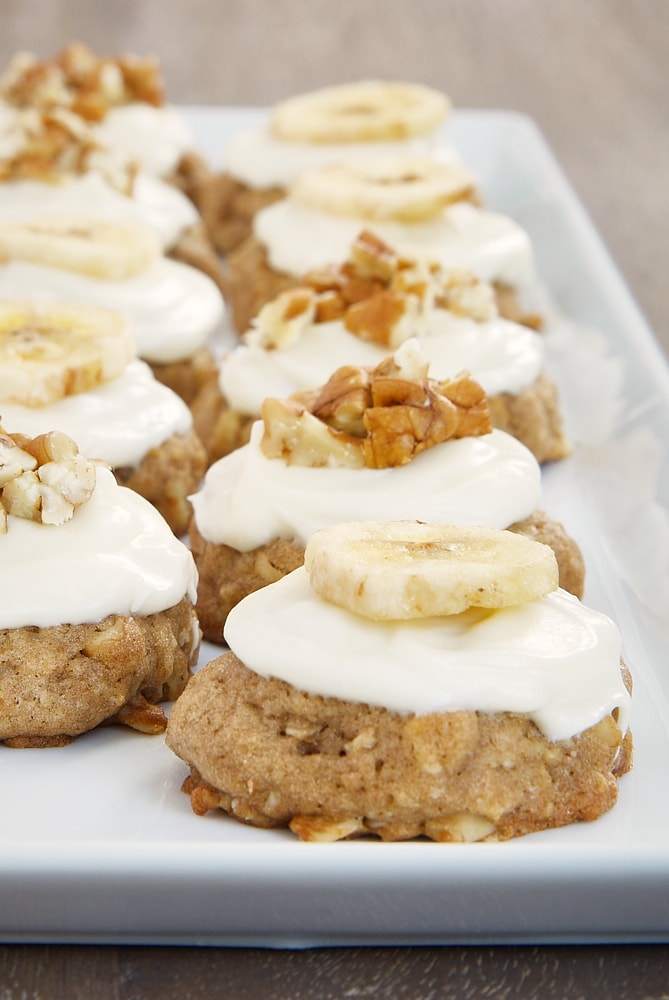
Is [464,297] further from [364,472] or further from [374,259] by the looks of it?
[364,472]

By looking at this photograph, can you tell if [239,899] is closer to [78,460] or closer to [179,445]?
[78,460]

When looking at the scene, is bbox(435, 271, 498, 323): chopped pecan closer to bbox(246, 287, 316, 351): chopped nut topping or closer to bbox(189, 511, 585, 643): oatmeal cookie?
bbox(246, 287, 316, 351): chopped nut topping

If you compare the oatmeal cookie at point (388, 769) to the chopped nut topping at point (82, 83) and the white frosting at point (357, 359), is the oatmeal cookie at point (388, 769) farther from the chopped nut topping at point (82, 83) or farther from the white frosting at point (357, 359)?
the chopped nut topping at point (82, 83)

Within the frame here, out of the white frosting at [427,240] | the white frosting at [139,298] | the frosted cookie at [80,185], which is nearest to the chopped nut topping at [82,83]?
the frosted cookie at [80,185]

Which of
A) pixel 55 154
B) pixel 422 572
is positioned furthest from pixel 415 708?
pixel 55 154

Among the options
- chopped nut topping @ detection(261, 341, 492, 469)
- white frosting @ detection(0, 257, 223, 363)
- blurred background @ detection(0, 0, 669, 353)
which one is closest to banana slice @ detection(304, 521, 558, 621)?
chopped nut topping @ detection(261, 341, 492, 469)

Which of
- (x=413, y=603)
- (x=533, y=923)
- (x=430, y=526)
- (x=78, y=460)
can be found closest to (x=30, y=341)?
(x=78, y=460)
